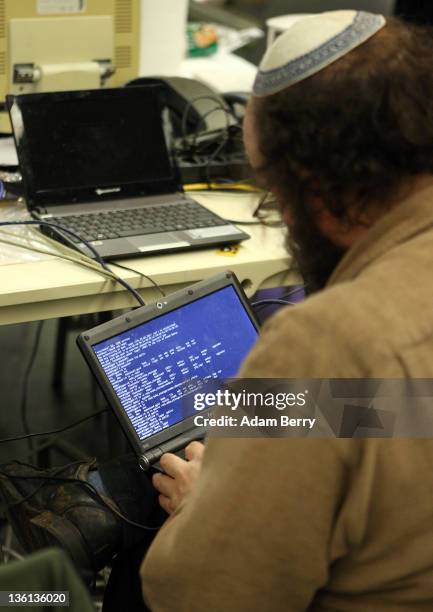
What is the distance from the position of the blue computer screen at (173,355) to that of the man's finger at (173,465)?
0.23 feet

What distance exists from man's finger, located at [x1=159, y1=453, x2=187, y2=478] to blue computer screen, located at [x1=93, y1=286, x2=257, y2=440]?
7 cm

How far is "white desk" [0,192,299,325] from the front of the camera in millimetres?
1545

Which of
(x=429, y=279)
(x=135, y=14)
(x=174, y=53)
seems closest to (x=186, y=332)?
(x=429, y=279)

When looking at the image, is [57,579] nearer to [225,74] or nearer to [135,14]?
[135,14]

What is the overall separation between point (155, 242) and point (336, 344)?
0.92 m

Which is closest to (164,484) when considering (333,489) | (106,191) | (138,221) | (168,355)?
(168,355)

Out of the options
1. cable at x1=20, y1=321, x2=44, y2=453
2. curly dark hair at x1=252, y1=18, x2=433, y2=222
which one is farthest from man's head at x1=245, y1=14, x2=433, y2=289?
cable at x1=20, y1=321, x2=44, y2=453

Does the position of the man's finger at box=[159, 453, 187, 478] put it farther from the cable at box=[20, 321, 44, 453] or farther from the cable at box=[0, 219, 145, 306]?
the cable at box=[20, 321, 44, 453]

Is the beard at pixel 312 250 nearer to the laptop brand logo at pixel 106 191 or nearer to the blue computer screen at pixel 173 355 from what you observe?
the blue computer screen at pixel 173 355

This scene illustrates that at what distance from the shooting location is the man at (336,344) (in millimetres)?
814

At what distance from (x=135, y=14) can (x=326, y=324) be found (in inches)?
56.4

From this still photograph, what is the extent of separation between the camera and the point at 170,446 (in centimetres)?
138

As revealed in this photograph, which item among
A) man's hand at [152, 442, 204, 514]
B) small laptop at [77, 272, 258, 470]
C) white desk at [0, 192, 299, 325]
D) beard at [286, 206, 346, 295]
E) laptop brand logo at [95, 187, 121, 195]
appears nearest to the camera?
beard at [286, 206, 346, 295]

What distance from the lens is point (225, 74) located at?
267cm
